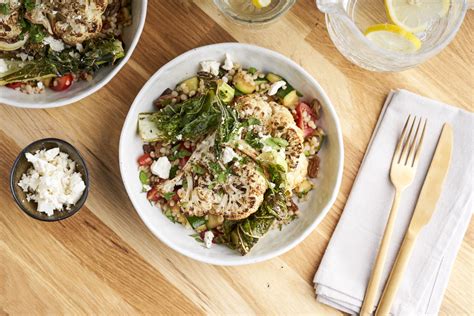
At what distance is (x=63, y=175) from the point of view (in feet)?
6.88

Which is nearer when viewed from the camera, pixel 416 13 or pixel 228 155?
pixel 228 155

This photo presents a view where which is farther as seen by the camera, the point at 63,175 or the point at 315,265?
the point at 315,265

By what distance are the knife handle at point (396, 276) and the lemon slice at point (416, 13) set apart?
777mm

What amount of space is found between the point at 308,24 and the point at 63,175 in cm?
109

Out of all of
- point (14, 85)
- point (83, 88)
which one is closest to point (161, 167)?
point (83, 88)

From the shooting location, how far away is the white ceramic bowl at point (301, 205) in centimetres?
208

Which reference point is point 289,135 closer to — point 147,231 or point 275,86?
point 275,86

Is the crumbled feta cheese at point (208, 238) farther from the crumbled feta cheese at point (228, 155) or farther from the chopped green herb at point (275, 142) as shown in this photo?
the chopped green herb at point (275, 142)

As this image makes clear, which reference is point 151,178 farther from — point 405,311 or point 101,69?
point 405,311

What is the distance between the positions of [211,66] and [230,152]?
357 mm

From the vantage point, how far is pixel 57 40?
2057mm

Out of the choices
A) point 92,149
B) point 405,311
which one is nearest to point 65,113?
point 92,149

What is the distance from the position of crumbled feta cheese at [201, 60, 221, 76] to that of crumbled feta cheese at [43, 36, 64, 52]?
510mm

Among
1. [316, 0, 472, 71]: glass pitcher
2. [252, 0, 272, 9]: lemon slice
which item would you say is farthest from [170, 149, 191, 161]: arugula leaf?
[316, 0, 472, 71]: glass pitcher
